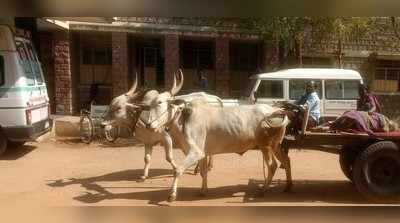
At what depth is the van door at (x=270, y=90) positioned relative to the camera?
11.5 metres

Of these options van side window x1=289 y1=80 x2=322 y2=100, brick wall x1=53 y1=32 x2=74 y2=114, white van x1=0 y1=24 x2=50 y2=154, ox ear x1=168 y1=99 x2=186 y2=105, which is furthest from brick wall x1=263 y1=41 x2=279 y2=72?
ox ear x1=168 y1=99 x2=186 y2=105

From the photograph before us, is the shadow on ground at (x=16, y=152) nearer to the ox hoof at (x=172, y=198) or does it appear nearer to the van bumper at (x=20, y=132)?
the van bumper at (x=20, y=132)

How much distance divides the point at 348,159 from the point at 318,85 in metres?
5.04

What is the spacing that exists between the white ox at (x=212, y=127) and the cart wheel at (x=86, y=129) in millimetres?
5692

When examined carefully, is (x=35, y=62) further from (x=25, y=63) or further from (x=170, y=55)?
(x=170, y=55)

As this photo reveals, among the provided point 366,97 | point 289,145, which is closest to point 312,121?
point 366,97

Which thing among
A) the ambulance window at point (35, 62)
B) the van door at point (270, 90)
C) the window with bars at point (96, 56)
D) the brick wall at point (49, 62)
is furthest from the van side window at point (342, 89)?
the brick wall at point (49, 62)

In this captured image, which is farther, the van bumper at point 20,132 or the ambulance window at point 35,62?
the ambulance window at point 35,62

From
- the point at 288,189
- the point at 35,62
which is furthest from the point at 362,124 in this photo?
the point at 35,62

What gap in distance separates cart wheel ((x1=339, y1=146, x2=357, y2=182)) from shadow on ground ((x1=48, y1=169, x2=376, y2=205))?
0.28 meters

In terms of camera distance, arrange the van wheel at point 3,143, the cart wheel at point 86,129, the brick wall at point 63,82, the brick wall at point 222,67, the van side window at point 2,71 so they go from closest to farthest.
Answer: the van side window at point 2,71
the van wheel at point 3,143
the cart wheel at point 86,129
the brick wall at point 63,82
the brick wall at point 222,67

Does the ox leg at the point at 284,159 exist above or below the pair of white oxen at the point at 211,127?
below

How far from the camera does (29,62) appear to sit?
10.1 metres

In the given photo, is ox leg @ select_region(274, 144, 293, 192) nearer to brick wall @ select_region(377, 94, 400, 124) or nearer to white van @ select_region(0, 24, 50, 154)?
white van @ select_region(0, 24, 50, 154)
